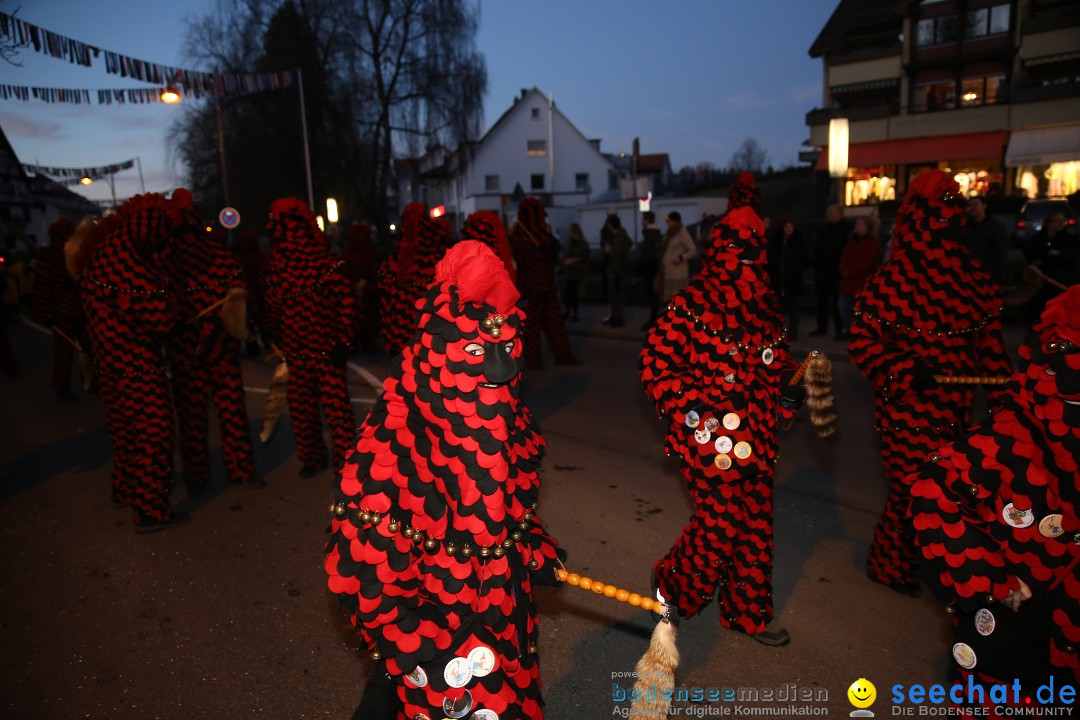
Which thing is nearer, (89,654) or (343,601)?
(343,601)

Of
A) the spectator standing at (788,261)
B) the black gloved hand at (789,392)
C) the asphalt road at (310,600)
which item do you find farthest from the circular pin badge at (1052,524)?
the spectator standing at (788,261)

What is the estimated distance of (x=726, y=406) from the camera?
341 centimetres

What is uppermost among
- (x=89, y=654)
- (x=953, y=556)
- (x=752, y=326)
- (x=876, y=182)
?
(x=876, y=182)

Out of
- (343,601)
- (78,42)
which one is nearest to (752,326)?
(343,601)

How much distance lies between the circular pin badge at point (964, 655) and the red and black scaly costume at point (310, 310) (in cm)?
436

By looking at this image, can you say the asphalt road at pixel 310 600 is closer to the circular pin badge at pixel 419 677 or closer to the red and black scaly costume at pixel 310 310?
the red and black scaly costume at pixel 310 310

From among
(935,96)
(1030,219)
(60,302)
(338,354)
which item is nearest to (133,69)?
(60,302)

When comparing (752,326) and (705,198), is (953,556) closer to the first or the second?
(752,326)

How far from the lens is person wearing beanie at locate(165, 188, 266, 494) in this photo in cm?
567

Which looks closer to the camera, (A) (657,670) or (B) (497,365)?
(B) (497,365)

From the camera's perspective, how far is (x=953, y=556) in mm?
2355

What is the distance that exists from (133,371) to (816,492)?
5.17 metres

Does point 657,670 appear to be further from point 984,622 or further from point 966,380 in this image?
point 966,380

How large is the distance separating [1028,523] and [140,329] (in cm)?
532
